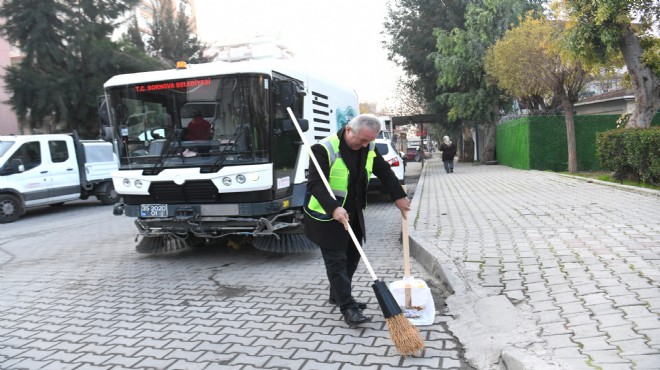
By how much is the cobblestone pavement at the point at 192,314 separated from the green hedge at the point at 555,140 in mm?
12530

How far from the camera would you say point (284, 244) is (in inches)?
249

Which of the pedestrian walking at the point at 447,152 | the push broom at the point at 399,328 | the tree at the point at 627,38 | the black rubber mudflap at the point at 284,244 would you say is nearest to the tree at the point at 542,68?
the tree at the point at 627,38

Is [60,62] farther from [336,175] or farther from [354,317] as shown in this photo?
[354,317]

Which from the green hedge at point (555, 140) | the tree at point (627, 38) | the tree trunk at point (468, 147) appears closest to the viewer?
the tree at point (627, 38)

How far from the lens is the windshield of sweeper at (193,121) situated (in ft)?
19.1

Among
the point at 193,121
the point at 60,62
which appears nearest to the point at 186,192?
the point at 193,121

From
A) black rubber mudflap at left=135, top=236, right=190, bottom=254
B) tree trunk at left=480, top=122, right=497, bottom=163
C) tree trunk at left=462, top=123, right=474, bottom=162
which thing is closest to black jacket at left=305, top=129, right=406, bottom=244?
black rubber mudflap at left=135, top=236, right=190, bottom=254

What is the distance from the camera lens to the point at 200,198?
5938mm

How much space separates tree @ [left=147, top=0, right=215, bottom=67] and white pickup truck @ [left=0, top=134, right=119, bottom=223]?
61.0ft

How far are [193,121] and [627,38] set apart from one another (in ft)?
36.9

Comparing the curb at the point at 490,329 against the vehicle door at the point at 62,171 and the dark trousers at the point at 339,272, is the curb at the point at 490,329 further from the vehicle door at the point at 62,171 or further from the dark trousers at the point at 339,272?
the vehicle door at the point at 62,171

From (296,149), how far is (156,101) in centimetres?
191

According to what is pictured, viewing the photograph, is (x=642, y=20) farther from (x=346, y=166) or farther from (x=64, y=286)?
(x=64, y=286)

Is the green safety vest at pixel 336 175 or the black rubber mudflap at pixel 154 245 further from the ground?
the green safety vest at pixel 336 175
